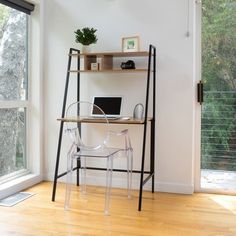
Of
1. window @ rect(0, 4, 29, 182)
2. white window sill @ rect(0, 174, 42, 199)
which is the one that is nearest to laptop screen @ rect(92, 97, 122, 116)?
window @ rect(0, 4, 29, 182)

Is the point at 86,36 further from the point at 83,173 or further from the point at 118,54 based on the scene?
the point at 83,173

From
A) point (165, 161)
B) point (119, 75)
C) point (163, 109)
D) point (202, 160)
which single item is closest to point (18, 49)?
point (119, 75)

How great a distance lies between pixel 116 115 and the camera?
11.1 feet

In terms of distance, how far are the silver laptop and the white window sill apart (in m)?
1.05

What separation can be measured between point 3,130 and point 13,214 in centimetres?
99

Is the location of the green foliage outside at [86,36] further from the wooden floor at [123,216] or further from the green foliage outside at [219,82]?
the wooden floor at [123,216]

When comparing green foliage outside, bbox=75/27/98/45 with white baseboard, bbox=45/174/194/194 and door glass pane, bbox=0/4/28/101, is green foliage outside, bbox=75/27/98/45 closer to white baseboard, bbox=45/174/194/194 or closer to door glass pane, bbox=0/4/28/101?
door glass pane, bbox=0/4/28/101

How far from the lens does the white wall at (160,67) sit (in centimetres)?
345

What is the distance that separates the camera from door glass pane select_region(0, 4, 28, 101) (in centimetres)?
342

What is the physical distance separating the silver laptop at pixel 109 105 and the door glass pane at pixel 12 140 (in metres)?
0.89

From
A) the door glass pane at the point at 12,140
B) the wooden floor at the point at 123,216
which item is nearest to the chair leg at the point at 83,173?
the wooden floor at the point at 123,216

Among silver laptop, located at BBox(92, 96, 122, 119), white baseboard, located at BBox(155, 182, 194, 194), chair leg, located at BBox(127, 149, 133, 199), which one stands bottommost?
white baseboard, located at BBox(155, 182, 194, 194)

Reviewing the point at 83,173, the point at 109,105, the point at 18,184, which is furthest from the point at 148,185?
the point at 18,184

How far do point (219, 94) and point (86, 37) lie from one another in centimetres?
154
